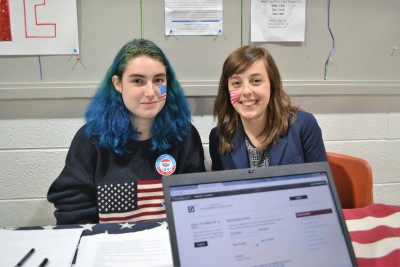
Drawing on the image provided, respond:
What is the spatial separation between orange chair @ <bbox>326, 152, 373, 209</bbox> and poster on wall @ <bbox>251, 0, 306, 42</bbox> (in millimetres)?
590

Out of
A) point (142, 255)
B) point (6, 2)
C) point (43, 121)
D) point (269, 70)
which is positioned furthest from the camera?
point (43, 121)

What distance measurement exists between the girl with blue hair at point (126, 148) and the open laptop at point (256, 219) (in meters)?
0.55

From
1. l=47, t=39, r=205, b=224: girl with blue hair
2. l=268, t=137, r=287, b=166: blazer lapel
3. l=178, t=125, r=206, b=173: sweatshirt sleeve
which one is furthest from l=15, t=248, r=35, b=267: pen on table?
l=268, t=137, r=287, b=166: blazer lapel

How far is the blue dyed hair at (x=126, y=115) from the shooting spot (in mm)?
1056

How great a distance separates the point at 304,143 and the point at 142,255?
780mm

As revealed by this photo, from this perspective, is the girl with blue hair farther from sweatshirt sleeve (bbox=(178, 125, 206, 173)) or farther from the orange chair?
the orange chair

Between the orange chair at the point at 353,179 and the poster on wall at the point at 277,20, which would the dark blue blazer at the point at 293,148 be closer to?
the orange chair at the point at 353,179

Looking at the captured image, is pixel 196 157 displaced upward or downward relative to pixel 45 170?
upward

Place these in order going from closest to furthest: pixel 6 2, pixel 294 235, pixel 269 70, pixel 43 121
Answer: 1. pixel 294 235
2. pixel 269 70
3. pixel 6 2
4. pixel 43 121

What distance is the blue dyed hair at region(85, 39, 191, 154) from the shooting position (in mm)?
1056

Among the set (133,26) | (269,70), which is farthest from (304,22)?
(133,26)

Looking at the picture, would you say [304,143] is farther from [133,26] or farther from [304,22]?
[133,26]

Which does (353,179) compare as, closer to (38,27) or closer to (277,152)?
(277,152)

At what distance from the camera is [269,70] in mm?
1135
